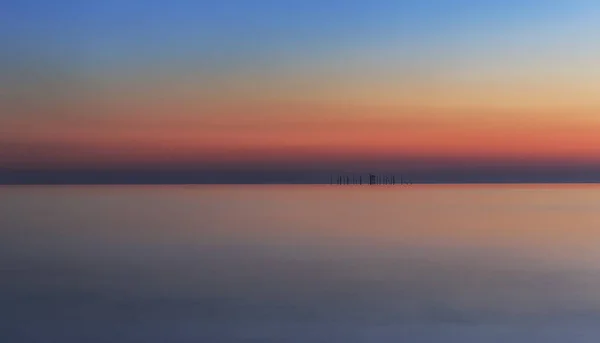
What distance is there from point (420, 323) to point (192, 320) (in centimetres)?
353

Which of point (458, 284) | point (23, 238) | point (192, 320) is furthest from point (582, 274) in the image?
point (23, 238)

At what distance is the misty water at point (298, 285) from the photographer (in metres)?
10.3

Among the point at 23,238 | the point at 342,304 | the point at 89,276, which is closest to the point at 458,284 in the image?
the point at 342,304

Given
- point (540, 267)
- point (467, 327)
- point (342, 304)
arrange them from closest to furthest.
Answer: point (467, 327), point (342, 304), point (540, 267)

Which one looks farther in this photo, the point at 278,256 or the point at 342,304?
the point at 278,256

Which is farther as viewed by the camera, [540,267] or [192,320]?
[540,267]

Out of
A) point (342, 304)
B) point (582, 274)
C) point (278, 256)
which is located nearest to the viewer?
point (342, 304)

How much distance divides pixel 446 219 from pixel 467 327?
2287 cm

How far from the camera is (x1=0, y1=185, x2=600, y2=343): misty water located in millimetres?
10273

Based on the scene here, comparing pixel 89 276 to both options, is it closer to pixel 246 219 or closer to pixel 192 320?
pixel 192 320

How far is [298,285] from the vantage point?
1391cm

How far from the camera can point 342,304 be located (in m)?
11.9

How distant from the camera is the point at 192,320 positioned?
35.4 ft

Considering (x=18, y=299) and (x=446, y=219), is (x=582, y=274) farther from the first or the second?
(x=446, y=219)
